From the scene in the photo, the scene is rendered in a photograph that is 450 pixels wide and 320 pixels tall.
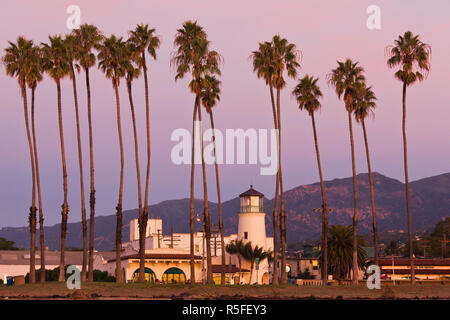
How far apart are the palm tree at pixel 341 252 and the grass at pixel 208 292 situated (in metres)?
33.4

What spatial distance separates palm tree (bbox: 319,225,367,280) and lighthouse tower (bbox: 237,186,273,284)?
1231 centimetres

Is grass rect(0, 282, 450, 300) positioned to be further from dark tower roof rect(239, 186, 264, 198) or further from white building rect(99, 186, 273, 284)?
dark tower roof rect(239, 186, 264, 198)

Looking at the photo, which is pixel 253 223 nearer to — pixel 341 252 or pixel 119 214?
pixel 341 252

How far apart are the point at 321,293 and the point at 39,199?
28714mm

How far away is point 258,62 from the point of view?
2790 inches

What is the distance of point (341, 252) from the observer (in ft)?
303

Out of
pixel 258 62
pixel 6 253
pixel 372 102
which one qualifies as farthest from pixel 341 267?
pixel 6 253

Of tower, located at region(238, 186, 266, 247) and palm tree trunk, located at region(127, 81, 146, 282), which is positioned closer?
palm tree trunk, located at region(127, 81, 146, 282)

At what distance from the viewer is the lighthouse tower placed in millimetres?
102812

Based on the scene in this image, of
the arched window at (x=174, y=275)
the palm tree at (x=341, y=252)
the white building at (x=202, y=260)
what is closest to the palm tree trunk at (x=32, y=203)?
the white building at (x=202, y=260)

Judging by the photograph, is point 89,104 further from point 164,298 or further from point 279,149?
point 164,298

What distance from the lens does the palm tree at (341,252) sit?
9256 centimetres

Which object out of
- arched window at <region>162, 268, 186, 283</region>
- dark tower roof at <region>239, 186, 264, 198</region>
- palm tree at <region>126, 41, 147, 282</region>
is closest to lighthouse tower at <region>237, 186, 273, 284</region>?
dark tower roof at <region>239, 186, 264, 198</region>

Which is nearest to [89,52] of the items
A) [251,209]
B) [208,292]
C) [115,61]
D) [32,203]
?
[115,61]
